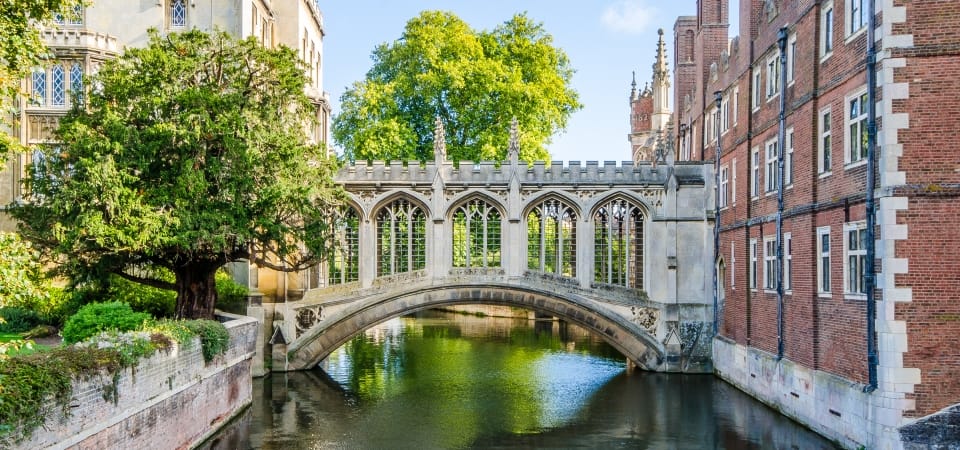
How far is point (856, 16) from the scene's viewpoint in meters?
15.0

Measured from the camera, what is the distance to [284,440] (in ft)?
54.2

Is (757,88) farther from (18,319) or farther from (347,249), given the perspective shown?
(18,319)

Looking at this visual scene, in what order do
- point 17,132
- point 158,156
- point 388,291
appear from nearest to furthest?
point 158,156 → point 17,132 → point 388,291

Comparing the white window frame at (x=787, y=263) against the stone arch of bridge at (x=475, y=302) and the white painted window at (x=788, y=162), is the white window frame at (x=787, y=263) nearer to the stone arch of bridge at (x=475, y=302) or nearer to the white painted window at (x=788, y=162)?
the white painted window at (x=788, y=162)

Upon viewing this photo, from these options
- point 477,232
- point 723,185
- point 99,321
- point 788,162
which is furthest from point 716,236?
point 99,321

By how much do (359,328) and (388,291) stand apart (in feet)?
4.57

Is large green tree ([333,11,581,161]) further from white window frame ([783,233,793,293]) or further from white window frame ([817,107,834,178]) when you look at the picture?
white window frame ([817,107,834,178])

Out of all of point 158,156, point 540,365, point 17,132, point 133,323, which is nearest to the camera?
point 133,323

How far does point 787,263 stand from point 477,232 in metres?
10.1

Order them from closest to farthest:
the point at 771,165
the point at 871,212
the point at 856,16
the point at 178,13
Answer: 1. the point at 871,212
2. the point at 856,16
3. the point at 771,165
4. the point at 178,13

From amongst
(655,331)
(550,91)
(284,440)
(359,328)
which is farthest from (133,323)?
(550,91)

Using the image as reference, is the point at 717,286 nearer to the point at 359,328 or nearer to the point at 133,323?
the point at 359,328

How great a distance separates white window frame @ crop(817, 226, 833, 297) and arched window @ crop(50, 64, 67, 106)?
19.4m

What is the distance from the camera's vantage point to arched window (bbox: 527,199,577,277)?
25.1 metres
